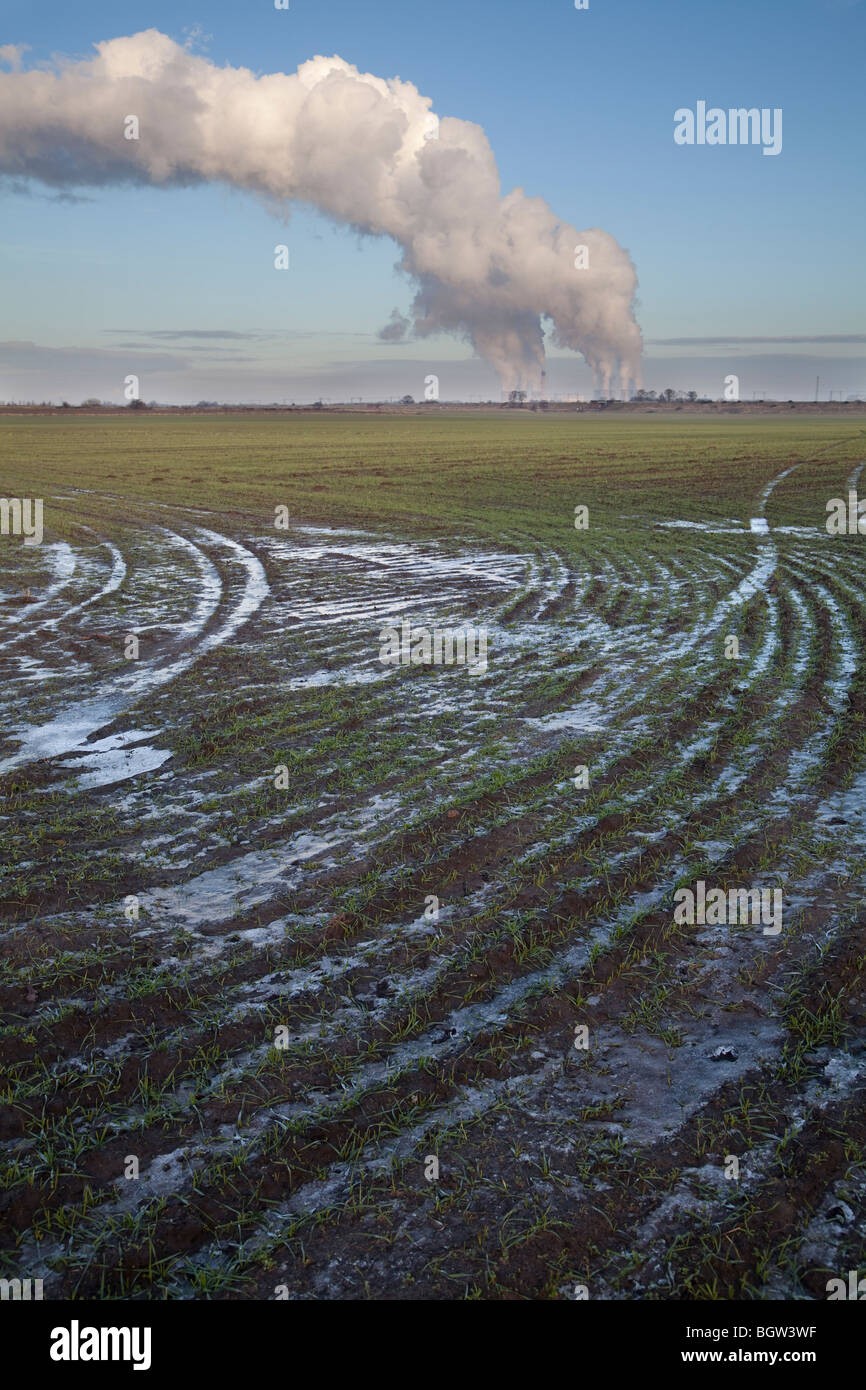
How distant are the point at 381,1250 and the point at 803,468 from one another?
50.1 meters

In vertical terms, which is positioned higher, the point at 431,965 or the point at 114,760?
the point at 114,760

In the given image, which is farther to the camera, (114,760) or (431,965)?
(114,760)

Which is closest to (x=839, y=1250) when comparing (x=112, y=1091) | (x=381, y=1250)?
(x=381, y=1250)

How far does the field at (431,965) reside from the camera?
3.70m

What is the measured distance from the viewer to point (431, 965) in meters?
5.46

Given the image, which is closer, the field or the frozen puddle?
the field

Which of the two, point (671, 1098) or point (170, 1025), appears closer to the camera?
point (671, 1098)

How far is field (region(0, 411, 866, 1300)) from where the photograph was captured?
370cm

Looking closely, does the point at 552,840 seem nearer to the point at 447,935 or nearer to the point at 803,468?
the point at 447,935

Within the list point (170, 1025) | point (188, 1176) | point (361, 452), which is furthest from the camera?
point (361, 452)

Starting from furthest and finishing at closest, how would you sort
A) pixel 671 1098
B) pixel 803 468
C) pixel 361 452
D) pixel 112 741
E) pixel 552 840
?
pixel 361 452, pixel 803 468, pixel 112 741, pixel 552 840, pixel 671 1098

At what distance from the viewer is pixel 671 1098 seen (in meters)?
4.40

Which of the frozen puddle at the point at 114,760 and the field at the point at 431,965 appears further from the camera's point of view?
the frozen puddle at the point at 114,760
